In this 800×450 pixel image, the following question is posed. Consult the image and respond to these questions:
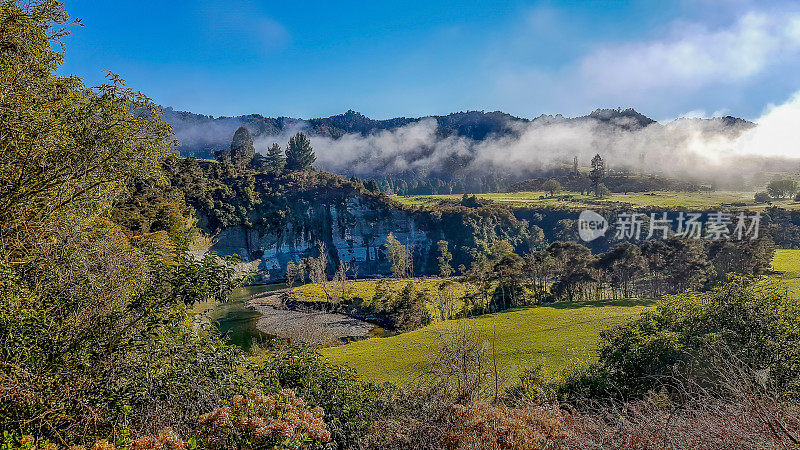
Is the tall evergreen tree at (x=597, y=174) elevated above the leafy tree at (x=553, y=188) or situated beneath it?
elevated above

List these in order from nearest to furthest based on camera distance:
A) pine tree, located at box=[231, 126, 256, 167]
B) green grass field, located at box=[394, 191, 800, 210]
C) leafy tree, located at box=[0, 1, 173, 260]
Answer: leafy tree, located at box=[0, 1, 173, 260]
green grass field, located at box=[394, 191, 800, 210]
pine tree, located at box=[231, 126, 256, 167]

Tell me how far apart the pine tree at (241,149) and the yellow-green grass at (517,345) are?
10770 centimetres

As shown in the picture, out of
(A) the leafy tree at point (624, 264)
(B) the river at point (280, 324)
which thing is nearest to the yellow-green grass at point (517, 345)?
(B) the river at point (280, 324)

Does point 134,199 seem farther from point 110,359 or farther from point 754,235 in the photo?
point 754,235

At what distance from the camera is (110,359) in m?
7.52

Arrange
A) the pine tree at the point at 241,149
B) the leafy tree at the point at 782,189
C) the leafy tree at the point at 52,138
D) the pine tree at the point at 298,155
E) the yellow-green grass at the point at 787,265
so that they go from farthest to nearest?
the pine tree at the point at 298,155 < the pine tree at the point at 241,149 < the leafy tree at the point at 782,189 < the yellow-green grass at the point at 787,265 < the leafy tree at the point at 52,138

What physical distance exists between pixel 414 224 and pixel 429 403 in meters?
102

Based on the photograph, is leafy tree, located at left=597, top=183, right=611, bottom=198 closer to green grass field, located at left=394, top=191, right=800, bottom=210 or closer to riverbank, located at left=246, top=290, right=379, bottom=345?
green grass field, located at left=394, top=191, right=800, bottom=210

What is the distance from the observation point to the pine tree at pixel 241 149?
5007 inches

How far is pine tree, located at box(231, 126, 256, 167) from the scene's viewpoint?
417ft

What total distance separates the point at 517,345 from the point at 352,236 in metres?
88.2

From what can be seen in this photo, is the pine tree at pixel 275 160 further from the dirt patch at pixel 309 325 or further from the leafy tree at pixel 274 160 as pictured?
the dirt patch at pixel 309 325

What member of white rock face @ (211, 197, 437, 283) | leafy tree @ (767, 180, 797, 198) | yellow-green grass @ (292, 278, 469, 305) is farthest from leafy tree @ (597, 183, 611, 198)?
yellow-green grass @ (292, 278, 469, 305)

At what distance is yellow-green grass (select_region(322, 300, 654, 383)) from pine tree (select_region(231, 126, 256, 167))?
10770 centimetres
